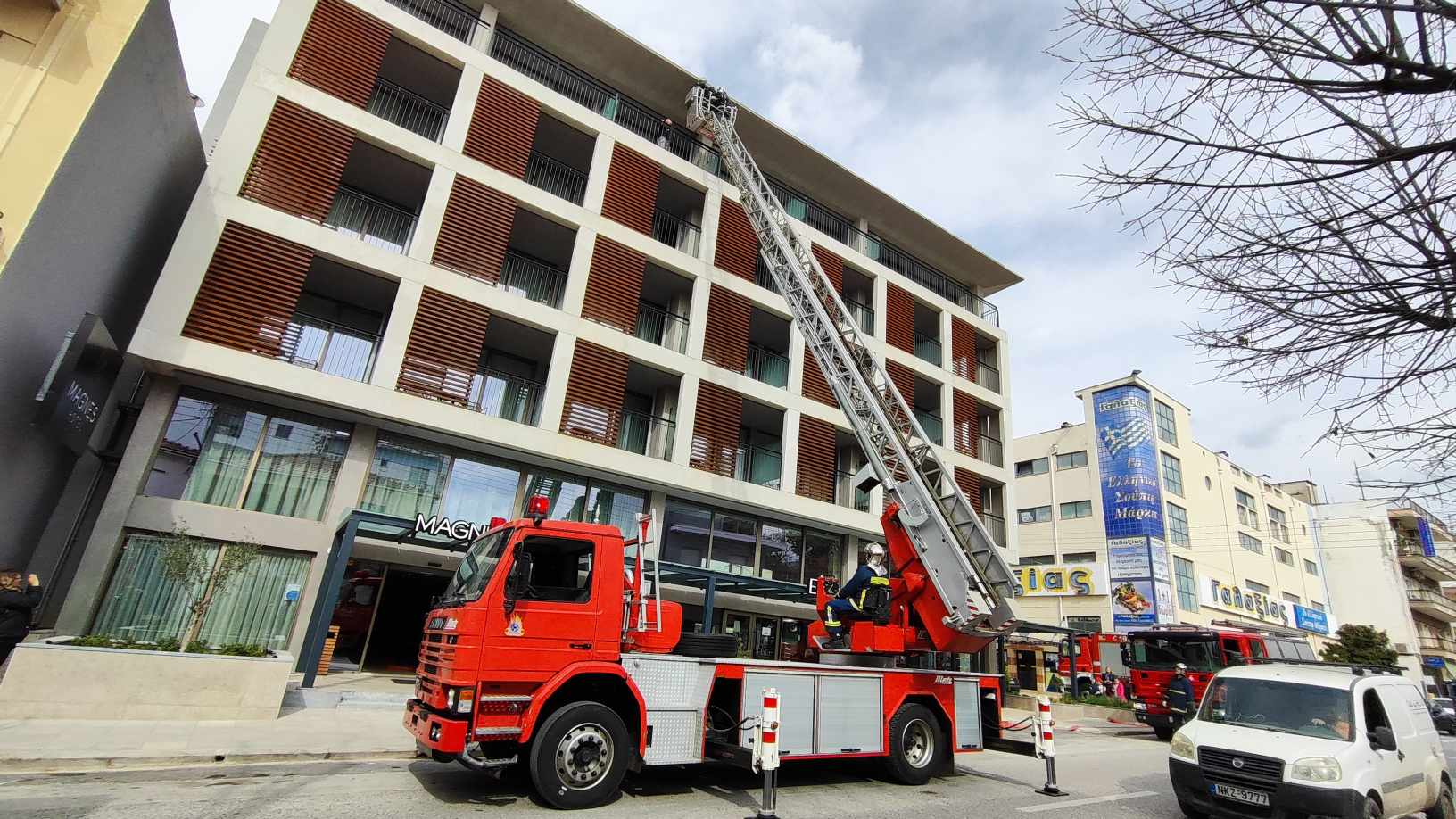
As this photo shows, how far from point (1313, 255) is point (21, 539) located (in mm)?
18327

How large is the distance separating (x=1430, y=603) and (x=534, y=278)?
70774mm

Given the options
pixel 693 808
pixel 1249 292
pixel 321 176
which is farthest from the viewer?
pixel 321 176

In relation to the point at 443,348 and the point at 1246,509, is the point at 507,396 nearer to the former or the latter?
the point at 443,348

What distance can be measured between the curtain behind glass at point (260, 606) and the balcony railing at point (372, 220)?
6930mm

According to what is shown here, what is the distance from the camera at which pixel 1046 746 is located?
8.39 m

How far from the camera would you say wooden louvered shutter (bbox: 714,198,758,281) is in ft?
65.5

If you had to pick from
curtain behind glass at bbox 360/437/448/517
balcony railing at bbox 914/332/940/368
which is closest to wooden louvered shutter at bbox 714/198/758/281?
balcony railing at bbox 914/332/940/368

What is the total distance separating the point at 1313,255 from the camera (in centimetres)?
460

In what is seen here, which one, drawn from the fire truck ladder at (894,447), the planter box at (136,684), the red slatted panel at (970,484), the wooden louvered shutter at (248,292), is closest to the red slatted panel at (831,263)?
the fire truck ladder at (894,447)

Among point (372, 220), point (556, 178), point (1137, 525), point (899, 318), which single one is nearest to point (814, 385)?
point (899, 318)

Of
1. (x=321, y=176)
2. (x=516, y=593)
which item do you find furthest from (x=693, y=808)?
(x=321, y=176)

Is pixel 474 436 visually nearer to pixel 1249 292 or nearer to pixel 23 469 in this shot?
pixel 23 469

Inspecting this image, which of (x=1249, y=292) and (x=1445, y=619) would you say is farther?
(x=1445, y=619)

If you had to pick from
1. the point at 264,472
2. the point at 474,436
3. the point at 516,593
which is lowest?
the point at 516,593
